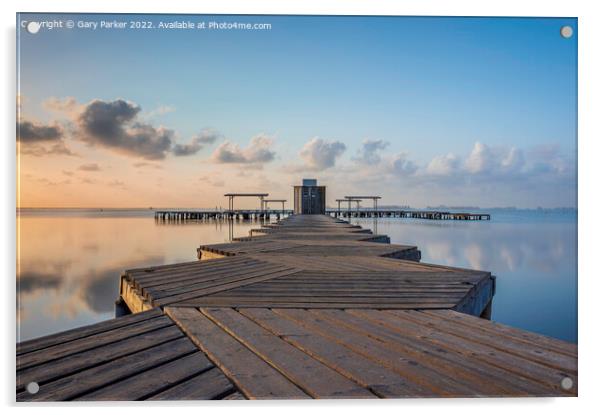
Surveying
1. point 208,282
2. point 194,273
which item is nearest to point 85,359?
point 208,282

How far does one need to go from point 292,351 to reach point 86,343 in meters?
1.17

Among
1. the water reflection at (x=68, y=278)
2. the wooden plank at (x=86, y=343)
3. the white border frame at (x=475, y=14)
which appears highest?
the white border frame at (x=475, y=14)

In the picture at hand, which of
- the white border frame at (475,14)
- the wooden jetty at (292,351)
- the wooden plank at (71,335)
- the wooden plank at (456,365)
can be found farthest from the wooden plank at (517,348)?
the wooden plank at (71,335)

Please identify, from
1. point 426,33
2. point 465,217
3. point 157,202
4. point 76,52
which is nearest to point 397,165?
point 426,33

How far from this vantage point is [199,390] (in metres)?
1.55

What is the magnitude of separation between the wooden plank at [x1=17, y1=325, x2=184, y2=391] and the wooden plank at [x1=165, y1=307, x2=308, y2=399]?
0.63 feet

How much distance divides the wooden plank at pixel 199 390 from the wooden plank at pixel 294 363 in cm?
28

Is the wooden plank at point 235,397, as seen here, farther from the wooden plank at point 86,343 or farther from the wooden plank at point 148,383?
the wooden plank at point 86,343

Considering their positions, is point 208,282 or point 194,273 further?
point 194,273

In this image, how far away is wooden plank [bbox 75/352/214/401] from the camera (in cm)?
157

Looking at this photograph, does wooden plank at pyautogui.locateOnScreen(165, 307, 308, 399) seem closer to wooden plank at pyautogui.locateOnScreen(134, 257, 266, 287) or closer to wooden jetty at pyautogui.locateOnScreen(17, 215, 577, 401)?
wooden jetty at pyautogui.locateOnScreen(17, 215, 577, 401)

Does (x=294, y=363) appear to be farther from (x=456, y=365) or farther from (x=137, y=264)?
(x=137, y=264)

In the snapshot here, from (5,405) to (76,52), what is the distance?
8.45ft

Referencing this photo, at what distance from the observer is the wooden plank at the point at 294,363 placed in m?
1.60
